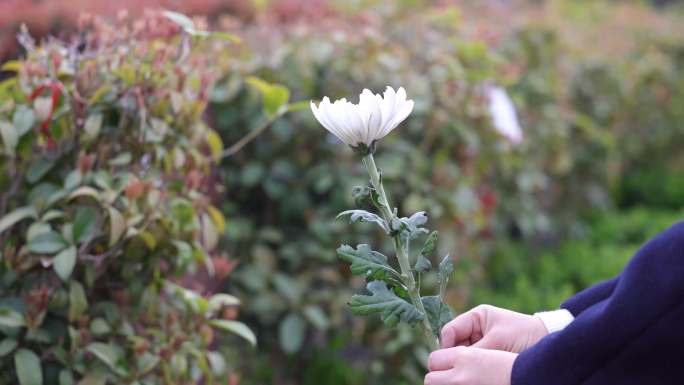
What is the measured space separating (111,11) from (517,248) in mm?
3426

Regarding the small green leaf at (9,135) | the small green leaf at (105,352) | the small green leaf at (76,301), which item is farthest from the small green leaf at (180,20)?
the small green leaf at (105,352)

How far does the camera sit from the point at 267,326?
270 centimetres

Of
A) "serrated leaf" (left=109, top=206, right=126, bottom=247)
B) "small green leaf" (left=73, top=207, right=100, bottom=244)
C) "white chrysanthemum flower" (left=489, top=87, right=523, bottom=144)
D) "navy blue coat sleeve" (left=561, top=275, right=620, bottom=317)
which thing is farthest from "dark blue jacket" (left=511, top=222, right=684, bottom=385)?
"white chrysanthemum flower" (left=489, top=87, right=523, bottom=144)

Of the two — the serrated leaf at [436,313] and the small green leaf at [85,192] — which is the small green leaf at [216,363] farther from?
the serrated leaf at [436,313]

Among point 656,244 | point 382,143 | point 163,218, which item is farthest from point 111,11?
point 656,244

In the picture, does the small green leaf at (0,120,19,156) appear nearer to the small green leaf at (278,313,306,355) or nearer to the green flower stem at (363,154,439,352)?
the green flower stem at (363,154,439,352)

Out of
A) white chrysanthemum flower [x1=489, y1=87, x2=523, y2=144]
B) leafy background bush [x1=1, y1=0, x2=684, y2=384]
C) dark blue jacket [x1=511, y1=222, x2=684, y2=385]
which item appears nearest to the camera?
dark blue jacket [x1=511, y1=222, x2=684, y2=385]

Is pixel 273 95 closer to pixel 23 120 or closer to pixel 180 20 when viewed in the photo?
pixel 180 20

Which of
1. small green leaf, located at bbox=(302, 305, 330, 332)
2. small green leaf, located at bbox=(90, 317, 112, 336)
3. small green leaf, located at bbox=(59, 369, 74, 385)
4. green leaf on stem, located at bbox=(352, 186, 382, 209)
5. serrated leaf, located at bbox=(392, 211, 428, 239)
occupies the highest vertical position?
green leaf on stem, located at bbox=(352, 186, 382, 209)

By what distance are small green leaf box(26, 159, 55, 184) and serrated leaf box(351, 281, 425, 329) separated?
95 centimetres

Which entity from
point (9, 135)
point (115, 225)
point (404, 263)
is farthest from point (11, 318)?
point (404, 263)

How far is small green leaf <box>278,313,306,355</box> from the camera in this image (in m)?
2.51

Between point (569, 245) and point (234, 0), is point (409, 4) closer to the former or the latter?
point (234, 0)

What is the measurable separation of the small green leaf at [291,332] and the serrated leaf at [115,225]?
3.87 ft
